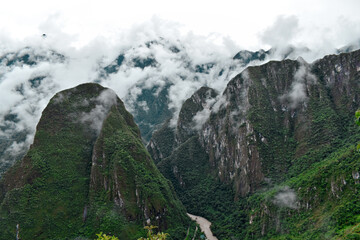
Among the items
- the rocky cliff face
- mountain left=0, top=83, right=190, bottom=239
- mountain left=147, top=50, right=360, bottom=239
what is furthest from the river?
the rocky cliff face

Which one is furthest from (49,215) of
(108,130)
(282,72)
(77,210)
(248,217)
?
(282,72)

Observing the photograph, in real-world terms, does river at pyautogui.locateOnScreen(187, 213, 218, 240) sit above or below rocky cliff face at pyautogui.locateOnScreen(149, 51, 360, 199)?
below

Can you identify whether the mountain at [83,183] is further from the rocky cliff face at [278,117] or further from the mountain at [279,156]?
the rocky cliff face at [278,117]

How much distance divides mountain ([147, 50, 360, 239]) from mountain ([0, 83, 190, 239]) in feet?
89.3

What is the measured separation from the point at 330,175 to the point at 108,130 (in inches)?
2917

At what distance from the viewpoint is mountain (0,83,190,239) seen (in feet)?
268

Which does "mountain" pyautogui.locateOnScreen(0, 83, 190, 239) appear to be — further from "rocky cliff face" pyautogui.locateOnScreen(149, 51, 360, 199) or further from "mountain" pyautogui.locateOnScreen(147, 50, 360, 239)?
"rocky cliff face" pyautogui.locateOnScreen(149, 51, 360, 199)

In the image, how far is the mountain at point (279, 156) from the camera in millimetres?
78062

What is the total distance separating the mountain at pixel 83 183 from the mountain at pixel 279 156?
89.3 ft

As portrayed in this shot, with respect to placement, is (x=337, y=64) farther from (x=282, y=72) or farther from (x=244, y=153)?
(x=244, y=153)

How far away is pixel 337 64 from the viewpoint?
129m

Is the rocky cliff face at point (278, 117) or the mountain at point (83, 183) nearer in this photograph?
the mountain at point (83, 183)

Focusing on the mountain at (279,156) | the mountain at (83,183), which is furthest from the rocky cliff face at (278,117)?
the mountain at (83,183)

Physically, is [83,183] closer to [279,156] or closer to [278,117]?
[279,156]
